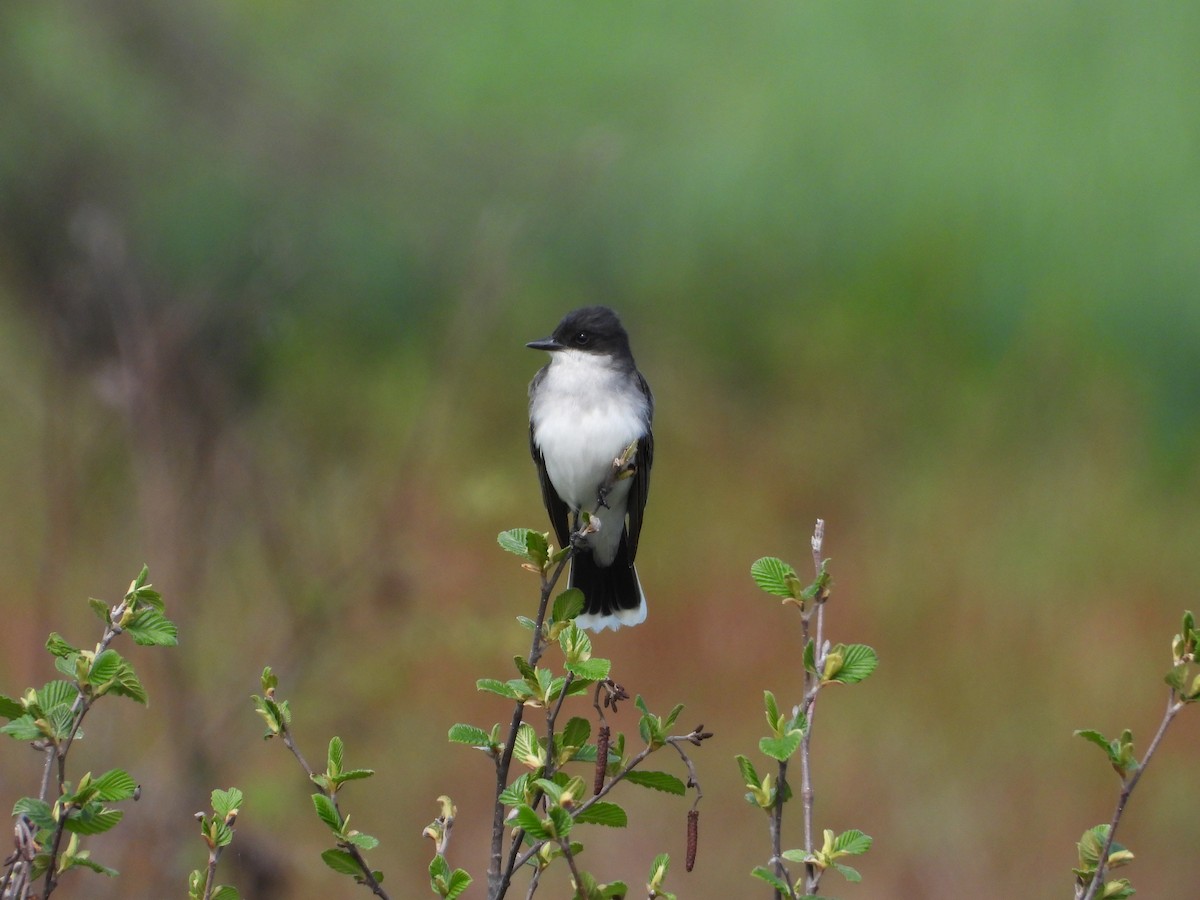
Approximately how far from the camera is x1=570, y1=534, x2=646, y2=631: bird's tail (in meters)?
3.48

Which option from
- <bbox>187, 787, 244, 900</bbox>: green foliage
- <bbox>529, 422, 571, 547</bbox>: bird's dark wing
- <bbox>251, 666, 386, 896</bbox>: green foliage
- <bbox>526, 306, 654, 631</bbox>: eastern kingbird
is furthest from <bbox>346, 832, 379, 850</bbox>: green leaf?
<bbox>529, 422, 571, 547</bbox>: bird's dark wing

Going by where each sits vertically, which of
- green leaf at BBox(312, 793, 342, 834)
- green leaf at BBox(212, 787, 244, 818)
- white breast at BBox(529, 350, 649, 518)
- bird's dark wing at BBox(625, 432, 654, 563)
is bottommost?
green leaf at BBox(312, 793, 342, 834)

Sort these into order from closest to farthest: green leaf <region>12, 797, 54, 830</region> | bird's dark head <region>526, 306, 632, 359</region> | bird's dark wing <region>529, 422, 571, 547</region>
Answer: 1. green leaf <region>12, 797, 54, 830</region>
2. bird's dark head <region>526, 306, 632, 359</region>
3. bird's dark wing <region>529, 422, 571, 547</region>

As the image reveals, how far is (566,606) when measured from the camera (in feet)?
5.64

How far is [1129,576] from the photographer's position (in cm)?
678

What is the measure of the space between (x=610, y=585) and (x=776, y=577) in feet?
6.50

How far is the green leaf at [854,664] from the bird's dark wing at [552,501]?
1.80 metres

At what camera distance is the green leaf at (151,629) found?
4.96 feet

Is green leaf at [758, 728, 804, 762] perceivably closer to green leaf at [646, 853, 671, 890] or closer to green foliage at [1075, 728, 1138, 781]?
green leaf at [646, 853, 671, 890]

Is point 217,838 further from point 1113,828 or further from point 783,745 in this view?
point 1113,828

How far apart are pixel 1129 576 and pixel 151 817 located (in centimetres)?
488

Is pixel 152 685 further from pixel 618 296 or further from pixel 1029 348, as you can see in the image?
pixel 1029 348

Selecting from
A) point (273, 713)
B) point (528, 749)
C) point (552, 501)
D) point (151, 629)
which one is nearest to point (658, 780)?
point (528, 749)

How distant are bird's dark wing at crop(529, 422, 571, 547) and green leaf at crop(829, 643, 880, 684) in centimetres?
180
